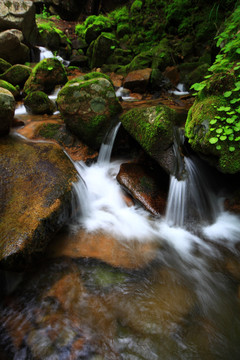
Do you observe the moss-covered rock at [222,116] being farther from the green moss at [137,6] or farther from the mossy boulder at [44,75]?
the green moss at [137,6]

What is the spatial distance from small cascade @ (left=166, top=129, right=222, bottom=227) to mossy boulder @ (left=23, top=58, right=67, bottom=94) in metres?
5.92

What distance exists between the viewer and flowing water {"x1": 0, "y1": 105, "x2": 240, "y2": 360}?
1.74 meters

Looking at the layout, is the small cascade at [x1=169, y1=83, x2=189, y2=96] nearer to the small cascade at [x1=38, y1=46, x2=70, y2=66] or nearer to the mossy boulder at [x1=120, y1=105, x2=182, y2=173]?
the mossy boulder at [x1=120, y1=105, x2=182, y2=173]

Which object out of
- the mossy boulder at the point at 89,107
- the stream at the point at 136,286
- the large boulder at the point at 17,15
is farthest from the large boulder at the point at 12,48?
the stream at the point at 136,286

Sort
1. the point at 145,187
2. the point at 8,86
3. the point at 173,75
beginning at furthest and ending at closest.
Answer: the point at 173,75
the point at 8,86
the point at 145,187

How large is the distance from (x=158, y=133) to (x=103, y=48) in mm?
10890

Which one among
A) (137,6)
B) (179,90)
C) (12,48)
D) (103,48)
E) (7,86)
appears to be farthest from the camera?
(137,6)

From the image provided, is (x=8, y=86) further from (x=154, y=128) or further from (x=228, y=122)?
(x=228, y=122)

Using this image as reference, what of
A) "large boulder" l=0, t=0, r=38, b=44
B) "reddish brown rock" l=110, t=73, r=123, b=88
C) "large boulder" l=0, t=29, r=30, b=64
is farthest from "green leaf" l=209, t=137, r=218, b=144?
"large boulder" l=0, t=0, r=38, b=44

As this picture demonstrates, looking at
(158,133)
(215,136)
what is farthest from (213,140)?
(158,133)

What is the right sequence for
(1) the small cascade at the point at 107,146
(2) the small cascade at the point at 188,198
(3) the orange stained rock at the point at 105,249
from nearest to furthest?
(3) the orange stained rock at the point at 105,249 < (2) the small cascade at the point at 188,198 < (1) the small cascade at the point at 107,146

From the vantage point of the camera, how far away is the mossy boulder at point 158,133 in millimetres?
3295

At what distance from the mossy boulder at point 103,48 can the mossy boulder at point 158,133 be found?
1008cm

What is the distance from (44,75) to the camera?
6.87 meters
